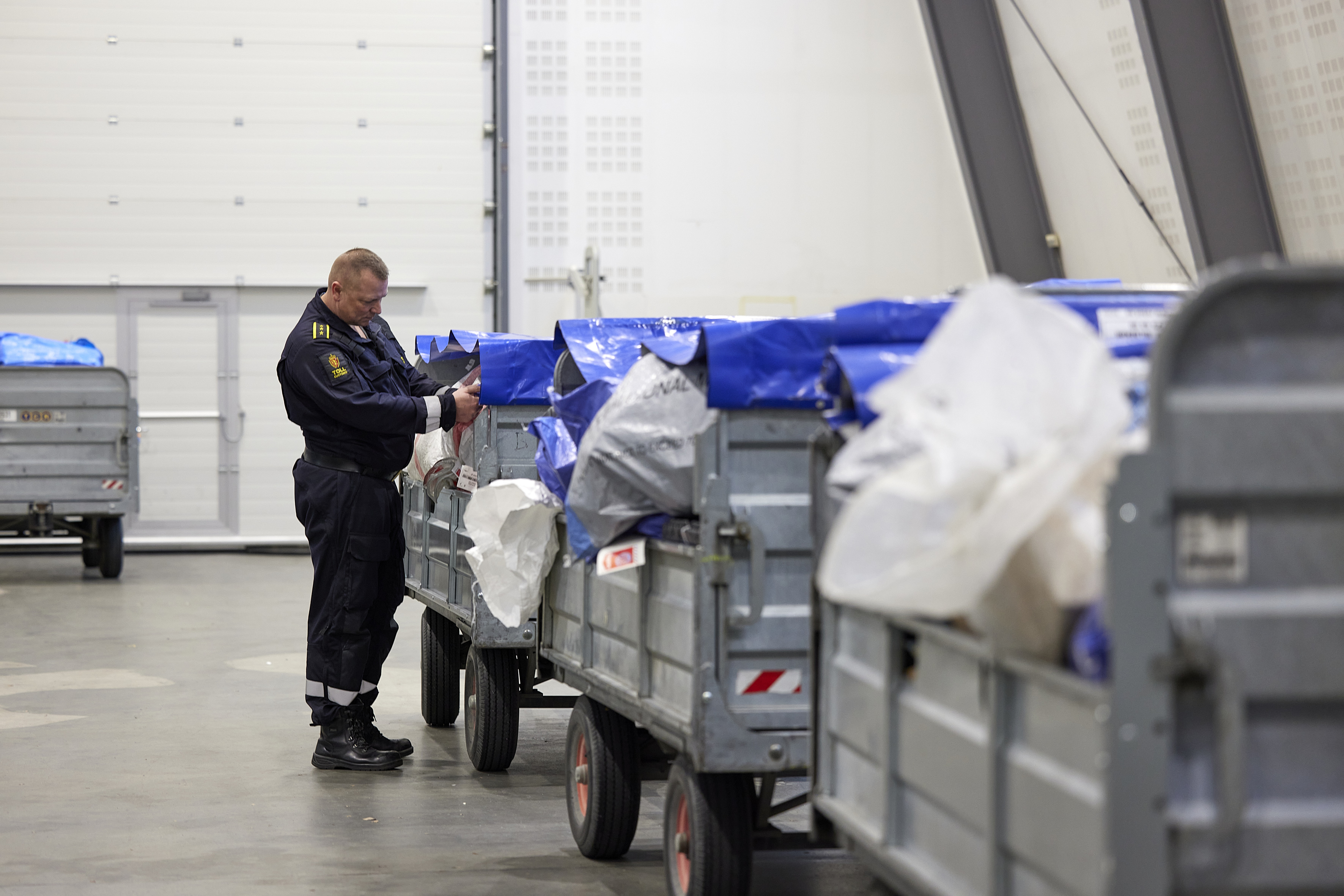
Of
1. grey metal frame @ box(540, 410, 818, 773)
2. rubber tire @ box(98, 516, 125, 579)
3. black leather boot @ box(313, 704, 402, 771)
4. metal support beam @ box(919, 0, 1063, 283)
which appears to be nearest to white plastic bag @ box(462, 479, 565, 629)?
black leather boot @ box(313, 704, 402, 771)

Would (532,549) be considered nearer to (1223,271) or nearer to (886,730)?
(886,730)

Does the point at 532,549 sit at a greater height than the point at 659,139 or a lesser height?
lesser

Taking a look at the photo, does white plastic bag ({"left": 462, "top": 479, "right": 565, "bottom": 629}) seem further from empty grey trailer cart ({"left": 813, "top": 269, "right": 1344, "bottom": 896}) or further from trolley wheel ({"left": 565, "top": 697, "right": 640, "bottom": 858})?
empty grey trailer cart ({"left": 813, "top": 269, "right": 1344, "bottom": 896})

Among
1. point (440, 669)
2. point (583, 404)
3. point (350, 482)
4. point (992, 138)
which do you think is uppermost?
point (992, 138)

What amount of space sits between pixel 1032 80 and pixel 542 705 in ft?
28.6

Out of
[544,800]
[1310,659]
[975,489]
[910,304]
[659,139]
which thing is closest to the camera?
[1310,659]

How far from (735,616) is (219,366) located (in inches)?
473

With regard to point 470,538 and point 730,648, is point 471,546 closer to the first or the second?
point 470,538

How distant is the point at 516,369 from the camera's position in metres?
5.34

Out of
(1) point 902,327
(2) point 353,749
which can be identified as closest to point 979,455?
(1) point 902,327

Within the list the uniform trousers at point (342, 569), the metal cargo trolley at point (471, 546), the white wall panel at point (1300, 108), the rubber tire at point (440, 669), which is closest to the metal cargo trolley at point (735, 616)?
the metal cargo trolley at point (471, 546)

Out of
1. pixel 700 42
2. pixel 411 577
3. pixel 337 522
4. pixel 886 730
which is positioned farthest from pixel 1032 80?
pixel 886 730

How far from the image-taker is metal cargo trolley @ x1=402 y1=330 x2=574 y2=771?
17.3ft

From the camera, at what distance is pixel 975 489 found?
6.73 ft
